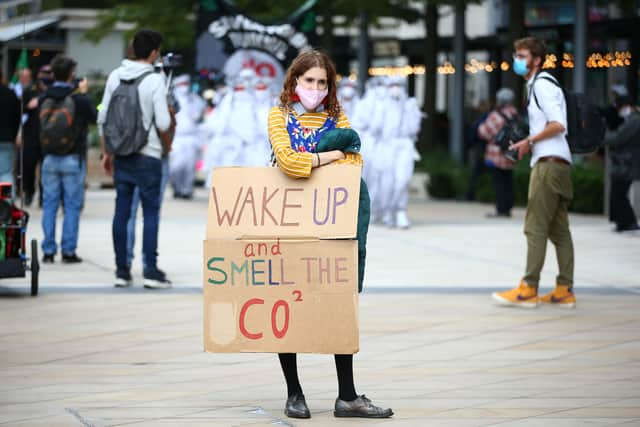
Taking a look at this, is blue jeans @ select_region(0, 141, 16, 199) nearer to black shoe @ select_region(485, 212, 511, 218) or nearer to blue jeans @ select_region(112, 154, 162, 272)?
blue jeans @ select_region(112, 154, 162, 272)

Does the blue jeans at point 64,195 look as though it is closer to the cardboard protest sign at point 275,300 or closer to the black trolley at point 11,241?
the black trolley at point 11,241

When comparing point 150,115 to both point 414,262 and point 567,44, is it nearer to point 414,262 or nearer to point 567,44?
point 414,262

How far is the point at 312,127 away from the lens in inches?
246

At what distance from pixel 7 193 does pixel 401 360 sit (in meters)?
3.80

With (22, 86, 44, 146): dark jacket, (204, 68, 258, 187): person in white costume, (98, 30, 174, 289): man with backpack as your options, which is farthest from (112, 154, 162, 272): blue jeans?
(204, 68, 258, 187): person in white costume

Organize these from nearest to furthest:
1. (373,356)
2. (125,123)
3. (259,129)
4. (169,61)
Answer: (373,356)
(125,123)
(169,61)
(259,129)

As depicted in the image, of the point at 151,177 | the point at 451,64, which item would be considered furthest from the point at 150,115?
the point at 451,64

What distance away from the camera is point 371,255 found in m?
14.0

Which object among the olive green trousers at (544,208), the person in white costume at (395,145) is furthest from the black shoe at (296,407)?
the person in white costume at (395,145)

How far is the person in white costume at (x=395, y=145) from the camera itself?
17.8 m

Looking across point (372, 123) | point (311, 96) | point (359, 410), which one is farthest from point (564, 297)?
point (372, 123)

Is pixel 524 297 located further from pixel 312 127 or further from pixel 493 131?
pixel 493 131

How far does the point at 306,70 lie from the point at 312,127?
0.86ft

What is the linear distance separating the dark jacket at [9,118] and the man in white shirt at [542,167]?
538cm
